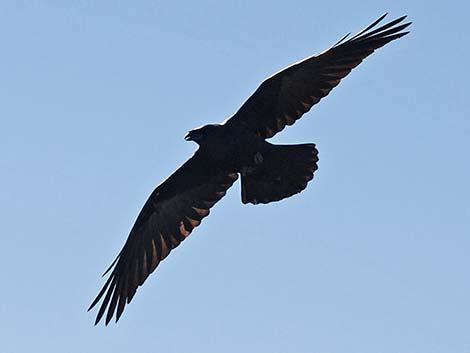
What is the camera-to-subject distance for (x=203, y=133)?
19.9 m

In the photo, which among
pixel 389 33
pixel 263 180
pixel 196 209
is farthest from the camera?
pixel 196 209

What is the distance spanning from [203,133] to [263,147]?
2.82ft

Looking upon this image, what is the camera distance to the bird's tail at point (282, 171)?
2017 cm

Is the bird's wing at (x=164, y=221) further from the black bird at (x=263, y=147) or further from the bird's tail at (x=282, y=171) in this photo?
the bird's tail at (x=282, y=171)

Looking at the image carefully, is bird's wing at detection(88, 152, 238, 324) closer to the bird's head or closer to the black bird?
the black bird

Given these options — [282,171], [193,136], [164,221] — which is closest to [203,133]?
[193,136]

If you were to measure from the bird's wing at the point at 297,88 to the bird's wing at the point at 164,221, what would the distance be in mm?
1383

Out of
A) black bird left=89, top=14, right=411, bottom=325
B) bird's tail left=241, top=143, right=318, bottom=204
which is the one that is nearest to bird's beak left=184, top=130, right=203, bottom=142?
black bird left=89, top=14, right=411, bottom=325

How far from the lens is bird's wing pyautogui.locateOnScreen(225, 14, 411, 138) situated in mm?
19609

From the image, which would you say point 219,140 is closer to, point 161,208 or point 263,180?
point 263,180

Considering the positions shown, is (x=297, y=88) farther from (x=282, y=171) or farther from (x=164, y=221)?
(x=164, y=221)

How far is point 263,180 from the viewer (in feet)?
67.2

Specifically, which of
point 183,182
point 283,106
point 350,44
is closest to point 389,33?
point 350,44

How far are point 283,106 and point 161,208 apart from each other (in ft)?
9.31
